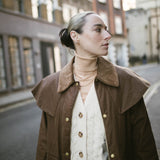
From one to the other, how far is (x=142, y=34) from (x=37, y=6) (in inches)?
1221

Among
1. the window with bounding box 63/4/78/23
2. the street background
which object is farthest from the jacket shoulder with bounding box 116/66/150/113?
the window with bounding box 63/4/78/23

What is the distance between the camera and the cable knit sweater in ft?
6.26

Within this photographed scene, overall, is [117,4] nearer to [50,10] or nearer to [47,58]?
[50,10]

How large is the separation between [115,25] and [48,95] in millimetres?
31650

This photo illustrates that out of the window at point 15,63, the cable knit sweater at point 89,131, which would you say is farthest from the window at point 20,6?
the cable knit sweater at point 89,131

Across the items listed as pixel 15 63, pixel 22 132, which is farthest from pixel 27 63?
pixel 22 132

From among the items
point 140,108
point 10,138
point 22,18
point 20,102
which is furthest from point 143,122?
point 22,18

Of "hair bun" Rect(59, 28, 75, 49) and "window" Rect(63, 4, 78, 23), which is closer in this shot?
"hair bun" Rect(59, 28, 75, 49)

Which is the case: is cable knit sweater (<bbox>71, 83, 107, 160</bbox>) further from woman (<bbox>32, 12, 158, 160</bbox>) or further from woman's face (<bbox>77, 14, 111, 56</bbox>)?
woman's face (<bbox>77, 14, 111, 56</bbox>)

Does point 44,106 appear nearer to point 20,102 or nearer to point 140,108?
point 140,108

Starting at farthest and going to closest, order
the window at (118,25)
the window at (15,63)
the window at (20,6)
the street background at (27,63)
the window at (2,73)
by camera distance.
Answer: the window at (118,25), the window at (20,6), the window at (15,63), the window at (2,73), the street background at (27,63)

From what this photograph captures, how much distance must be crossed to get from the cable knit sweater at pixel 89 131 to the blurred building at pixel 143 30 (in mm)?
43205

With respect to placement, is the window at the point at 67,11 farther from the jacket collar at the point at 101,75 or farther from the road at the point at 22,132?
the jacket collar at the point at 101,75

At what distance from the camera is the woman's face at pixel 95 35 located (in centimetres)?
190
